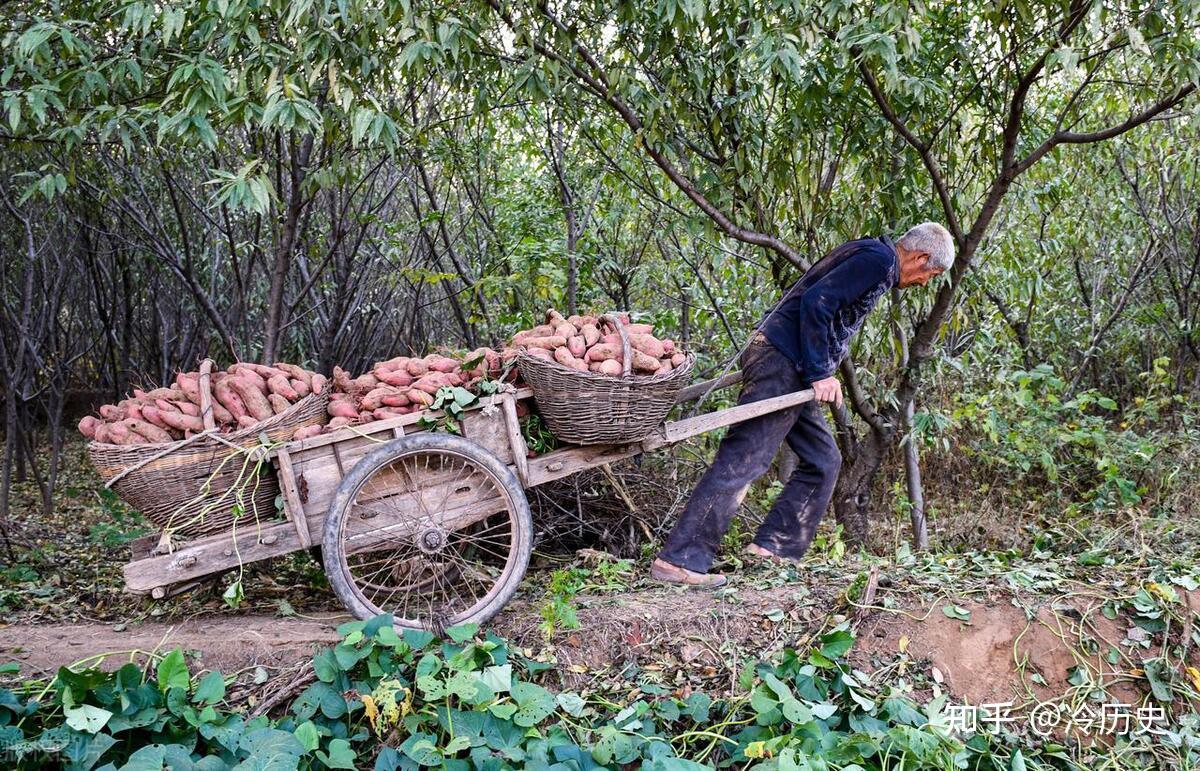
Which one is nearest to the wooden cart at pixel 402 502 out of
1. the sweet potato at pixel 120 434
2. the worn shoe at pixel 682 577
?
the sweet potato at pixel 120 434

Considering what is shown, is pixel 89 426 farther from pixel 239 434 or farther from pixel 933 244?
pixel 933 244

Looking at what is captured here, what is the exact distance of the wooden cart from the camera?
3619 millimetres

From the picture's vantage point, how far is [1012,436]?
7.28m

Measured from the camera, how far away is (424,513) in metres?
3.88

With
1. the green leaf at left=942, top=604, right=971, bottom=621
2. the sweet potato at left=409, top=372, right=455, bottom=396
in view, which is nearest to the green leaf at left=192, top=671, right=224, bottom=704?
the sweet potato at left=409, top=372, right=455, bottom=396

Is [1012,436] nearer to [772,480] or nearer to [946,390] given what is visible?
[946,390]

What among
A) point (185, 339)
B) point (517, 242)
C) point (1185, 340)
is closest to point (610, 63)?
point (517, 242)

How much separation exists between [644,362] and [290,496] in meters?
1.55

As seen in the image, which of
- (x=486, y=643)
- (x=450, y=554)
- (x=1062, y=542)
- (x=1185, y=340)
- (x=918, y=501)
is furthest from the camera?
(x=1185, y=340)

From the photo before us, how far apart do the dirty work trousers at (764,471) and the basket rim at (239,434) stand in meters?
1.83

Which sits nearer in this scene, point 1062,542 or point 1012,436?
point 1062,542

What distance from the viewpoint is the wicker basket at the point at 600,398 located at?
3848mm

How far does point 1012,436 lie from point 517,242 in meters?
4.19

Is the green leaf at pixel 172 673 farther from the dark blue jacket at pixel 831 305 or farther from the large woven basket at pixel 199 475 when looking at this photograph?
the dark blue jacket at pixel 831 305
